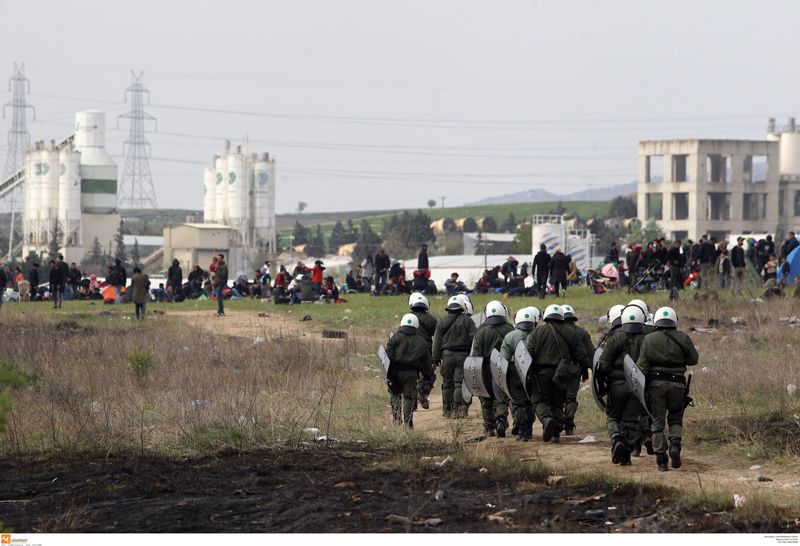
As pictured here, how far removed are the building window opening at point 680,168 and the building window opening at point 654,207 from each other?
3.35 meters

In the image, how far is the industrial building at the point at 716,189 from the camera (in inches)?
4601

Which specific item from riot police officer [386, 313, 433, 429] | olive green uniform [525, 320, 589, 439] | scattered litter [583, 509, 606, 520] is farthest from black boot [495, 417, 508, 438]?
scattered litter [583, 509, 606, 520]

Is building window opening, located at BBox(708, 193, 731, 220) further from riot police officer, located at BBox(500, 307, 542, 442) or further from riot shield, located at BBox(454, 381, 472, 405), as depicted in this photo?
riot police officer, located at BBox(500, 307, 542, 442)

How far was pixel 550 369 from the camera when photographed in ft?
51.2

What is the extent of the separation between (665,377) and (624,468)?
41.4 inches

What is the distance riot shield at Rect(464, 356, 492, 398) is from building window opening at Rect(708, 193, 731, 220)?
105763mm

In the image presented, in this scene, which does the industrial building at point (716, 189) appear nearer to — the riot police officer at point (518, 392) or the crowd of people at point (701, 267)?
the crowd of people at point (701, 267)

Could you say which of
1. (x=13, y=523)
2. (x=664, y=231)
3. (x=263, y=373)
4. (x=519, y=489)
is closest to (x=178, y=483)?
(x=13, y=523)

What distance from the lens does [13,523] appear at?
11.2 m

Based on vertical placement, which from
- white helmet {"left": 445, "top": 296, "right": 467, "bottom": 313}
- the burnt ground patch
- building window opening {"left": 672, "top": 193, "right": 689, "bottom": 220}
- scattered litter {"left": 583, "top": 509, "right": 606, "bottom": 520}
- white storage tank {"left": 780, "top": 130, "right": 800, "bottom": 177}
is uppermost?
white storage tank {"left": 780, "top": 130, "right": 800, "bottom": 177}

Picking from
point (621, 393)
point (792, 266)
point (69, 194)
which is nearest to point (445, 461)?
point (621, 393)

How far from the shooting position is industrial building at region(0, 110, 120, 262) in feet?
387

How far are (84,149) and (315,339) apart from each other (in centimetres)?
9473

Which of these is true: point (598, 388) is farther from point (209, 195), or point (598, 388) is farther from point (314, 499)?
point (209, 195)
